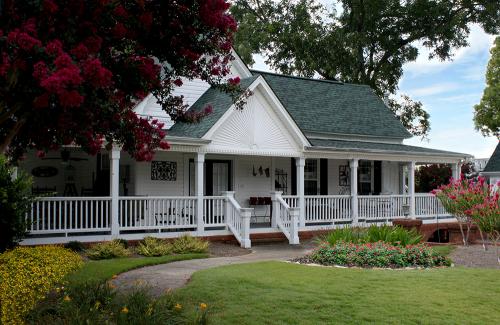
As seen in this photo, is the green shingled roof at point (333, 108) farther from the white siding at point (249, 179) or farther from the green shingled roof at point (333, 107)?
the white siding at point (249, 179)

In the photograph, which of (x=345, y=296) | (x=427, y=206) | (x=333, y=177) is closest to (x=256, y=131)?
(x=333, y=177)

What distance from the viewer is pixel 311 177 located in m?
23.9

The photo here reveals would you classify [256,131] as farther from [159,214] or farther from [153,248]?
[153,248]

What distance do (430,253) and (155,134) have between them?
6949 mm

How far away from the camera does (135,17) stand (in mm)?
8461

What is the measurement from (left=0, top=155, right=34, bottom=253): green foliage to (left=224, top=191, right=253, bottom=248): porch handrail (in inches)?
291

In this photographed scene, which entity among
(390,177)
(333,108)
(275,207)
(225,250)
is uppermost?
(333,108)

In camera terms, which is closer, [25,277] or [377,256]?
[25,277]

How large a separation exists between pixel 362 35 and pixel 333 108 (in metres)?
12.3

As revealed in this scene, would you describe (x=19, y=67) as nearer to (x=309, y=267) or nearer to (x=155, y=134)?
(x=155, y=134)

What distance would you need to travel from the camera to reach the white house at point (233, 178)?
17.1 m

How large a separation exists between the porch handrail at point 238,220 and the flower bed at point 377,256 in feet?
14.2

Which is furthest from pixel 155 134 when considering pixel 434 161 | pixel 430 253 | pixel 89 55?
pixel 434 161

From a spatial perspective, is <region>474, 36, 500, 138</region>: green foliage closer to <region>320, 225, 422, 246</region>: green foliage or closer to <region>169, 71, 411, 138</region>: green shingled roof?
<region>169, 71, 411, 138</region>: green shingled roof
